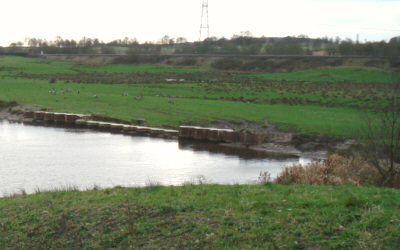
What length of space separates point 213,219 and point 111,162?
1621 cm

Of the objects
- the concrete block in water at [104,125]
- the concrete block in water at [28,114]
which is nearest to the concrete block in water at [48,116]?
the concrete block in water at [28,114]

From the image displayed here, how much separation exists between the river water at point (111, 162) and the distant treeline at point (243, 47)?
206ft

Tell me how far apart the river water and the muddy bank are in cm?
129

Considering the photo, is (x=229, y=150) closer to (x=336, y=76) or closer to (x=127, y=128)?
(x=127, y=128)

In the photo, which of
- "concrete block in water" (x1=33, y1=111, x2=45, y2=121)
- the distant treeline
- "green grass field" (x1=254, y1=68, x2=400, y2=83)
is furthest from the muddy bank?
the distant treeline

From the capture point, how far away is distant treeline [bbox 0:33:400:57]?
99.4m

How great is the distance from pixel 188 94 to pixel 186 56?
195 ft

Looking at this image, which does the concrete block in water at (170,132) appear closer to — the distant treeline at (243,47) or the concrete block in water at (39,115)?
the concrete block in water at (39,115)

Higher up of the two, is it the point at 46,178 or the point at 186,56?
the point at 186,56

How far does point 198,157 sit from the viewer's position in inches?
1130

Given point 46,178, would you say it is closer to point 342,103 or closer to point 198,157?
point 198,157

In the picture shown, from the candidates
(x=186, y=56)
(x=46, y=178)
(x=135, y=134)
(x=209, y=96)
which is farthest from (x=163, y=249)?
(x=186, y=56)

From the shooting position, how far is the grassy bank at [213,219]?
9.49 metres

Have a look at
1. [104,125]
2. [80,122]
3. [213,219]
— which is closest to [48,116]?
[80,122]
